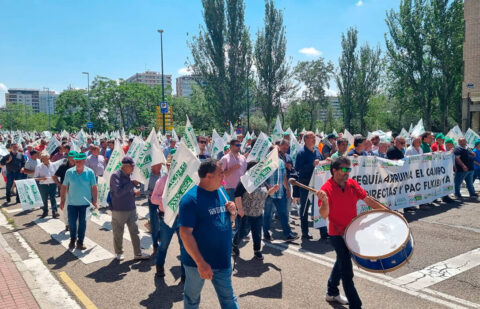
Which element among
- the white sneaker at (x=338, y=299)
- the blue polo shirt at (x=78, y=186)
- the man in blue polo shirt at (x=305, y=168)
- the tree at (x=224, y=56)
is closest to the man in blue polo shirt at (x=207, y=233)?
the white sneaker at (x=338, y=299)

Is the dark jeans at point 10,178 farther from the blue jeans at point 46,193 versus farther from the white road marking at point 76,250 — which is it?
the white road marking at point 76,250

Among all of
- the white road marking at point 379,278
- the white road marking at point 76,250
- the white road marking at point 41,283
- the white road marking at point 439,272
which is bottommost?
the white road marking at point 41,283

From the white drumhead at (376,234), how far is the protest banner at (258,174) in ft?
7.61

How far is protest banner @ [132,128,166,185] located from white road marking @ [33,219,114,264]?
4.81ft

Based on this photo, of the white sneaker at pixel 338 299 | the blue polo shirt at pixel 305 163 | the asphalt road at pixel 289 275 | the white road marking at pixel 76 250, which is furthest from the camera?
the blue polo shirt at pixel 305 163

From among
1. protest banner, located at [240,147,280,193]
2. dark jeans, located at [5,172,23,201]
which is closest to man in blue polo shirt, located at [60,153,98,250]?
protest banner, located at [240,147,280,193]

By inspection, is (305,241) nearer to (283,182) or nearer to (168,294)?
(283,182)

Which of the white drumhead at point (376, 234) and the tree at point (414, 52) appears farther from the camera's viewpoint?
the tree at point (414, 52)

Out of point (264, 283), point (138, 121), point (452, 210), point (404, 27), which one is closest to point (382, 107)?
point (404, 27)

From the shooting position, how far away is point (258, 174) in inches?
238

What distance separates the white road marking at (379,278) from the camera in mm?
4382

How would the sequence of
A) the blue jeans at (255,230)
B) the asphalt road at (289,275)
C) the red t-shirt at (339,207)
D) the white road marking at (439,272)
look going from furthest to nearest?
the blue jeans at (255,230), the white road marking at (439,272), the asphalt road at (289,275), the red t-shirt at (339,207)

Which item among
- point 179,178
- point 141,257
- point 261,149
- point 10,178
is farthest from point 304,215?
point 10,178

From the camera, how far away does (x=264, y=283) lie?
515cm
